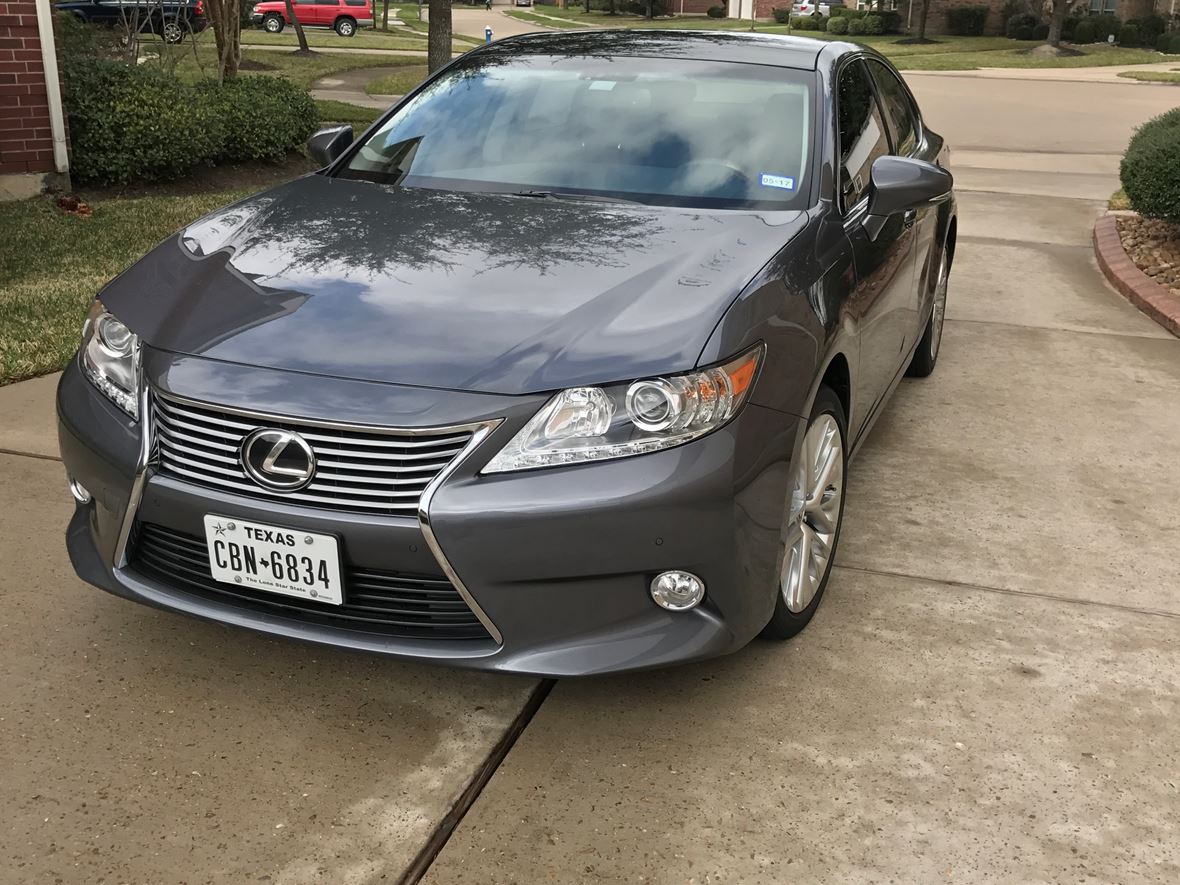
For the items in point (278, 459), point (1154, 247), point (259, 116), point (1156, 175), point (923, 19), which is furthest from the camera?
point (923, 19)

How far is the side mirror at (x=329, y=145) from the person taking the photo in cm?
432

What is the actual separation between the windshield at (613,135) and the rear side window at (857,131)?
16 cm

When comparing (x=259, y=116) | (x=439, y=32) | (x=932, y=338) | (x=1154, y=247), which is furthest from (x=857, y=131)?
(x=439, y=32)

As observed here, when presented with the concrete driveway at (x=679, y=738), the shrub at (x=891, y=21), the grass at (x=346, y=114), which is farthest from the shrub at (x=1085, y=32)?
the concrete driveway at (x=679, y=738)

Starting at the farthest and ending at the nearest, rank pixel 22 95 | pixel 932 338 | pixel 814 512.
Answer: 1. pixel 22 95
2. pixel 932 338
3. pixel 814 512

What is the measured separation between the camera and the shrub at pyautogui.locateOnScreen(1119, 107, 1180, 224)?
25.8 feet

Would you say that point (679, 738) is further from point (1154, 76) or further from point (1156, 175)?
point (1154, 76)

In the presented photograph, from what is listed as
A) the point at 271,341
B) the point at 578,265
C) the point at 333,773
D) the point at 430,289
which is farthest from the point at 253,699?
the point at 578,265

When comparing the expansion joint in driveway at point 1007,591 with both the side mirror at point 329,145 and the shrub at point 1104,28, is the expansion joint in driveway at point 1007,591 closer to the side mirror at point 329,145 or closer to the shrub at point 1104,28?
the side mirror at point 329,145

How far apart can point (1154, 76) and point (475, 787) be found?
99.4ft

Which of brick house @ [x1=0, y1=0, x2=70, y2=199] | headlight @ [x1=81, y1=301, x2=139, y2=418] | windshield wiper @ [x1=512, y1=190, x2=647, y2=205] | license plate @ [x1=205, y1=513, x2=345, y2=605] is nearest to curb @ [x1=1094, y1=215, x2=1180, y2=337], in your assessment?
windshield wiper @ [x1=512, y1=190, x2=647, y2=205]

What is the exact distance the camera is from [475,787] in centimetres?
269

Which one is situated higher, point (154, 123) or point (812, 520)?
point (812, 520)

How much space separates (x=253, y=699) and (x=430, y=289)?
110 centimetres
